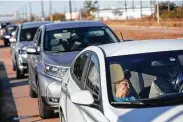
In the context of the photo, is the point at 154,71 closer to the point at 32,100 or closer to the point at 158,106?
the point at 158,106

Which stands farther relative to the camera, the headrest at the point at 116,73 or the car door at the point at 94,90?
the headrest at the point at 116,73

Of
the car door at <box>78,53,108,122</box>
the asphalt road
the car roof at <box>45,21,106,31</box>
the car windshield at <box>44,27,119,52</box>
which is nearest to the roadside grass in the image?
the asphalt road

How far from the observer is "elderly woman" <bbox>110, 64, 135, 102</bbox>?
472cm

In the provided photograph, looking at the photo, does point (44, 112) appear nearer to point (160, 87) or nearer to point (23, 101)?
point (23, 101)

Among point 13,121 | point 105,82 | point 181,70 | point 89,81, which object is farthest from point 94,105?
point 13,121

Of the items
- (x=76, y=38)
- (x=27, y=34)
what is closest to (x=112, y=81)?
(x=76, y=38)

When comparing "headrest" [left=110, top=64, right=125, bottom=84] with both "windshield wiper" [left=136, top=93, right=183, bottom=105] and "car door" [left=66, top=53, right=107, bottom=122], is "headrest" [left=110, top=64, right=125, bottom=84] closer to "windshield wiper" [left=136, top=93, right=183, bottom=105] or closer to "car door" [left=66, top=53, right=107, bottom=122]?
"car door" [left=66, top=53, right=107, bottom=122]

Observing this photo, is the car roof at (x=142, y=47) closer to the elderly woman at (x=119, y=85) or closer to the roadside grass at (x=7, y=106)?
the elderly woman at (x=119, y=85)

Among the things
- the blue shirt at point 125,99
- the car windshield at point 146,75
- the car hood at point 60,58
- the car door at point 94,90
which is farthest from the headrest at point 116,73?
the car hood at point 60,58

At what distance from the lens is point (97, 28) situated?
10062 millimetres

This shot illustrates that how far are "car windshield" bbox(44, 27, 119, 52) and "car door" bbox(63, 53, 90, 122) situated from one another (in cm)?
325

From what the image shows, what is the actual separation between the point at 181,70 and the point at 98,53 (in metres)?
0.90

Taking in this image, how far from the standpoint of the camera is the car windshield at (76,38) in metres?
Answer: 9.69

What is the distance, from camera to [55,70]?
8.55m
